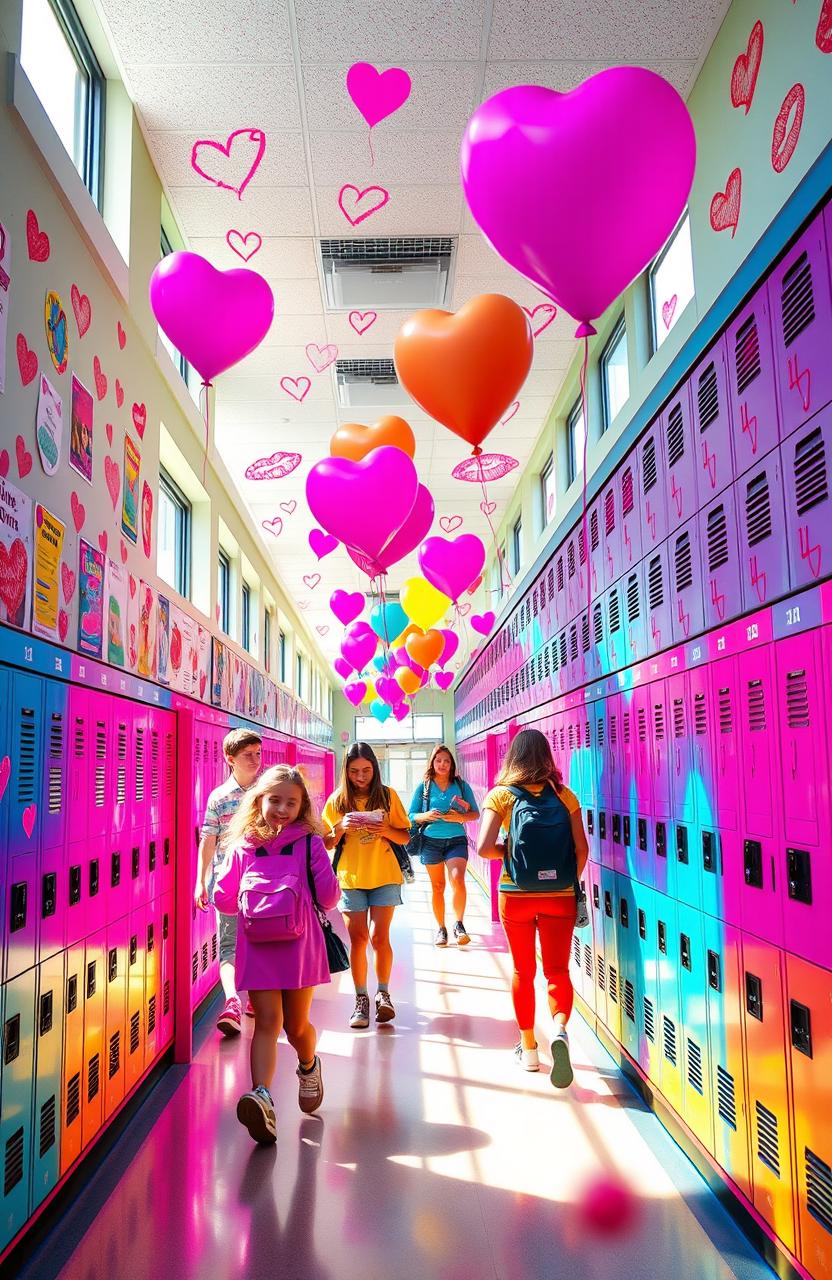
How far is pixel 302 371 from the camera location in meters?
6.34

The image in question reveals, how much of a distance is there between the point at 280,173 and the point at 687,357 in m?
2.26

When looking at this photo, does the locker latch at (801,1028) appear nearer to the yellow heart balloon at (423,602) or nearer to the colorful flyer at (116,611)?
the colorful flyer at (116,611)

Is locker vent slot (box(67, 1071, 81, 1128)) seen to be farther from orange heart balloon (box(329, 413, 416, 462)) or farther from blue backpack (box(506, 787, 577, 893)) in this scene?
orange heart balloon (box(329, 413, 416, 462))

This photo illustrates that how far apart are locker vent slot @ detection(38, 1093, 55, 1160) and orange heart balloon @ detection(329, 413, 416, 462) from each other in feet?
11.2

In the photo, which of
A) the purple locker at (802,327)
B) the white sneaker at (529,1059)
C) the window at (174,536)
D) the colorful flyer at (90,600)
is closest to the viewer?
the purple locker at (802,327)

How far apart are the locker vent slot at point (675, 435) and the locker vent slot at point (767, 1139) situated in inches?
81.5

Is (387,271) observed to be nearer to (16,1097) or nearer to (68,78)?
(68,78)

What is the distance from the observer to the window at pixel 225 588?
24.6 feet

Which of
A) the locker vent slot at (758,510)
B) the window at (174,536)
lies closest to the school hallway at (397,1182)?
the locker vent slot at (758,510)

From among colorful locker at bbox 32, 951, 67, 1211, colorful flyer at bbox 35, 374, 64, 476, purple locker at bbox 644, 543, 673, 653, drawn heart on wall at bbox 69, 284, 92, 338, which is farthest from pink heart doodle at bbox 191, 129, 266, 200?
colorful locker at bbox 32, 951, 67, 1211

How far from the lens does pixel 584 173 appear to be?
2469 mm

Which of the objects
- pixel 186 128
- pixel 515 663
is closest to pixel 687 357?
pixel 186 128

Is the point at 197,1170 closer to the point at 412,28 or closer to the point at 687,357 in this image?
the point at 687,357

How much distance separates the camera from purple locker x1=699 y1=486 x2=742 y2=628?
2.81 metres
